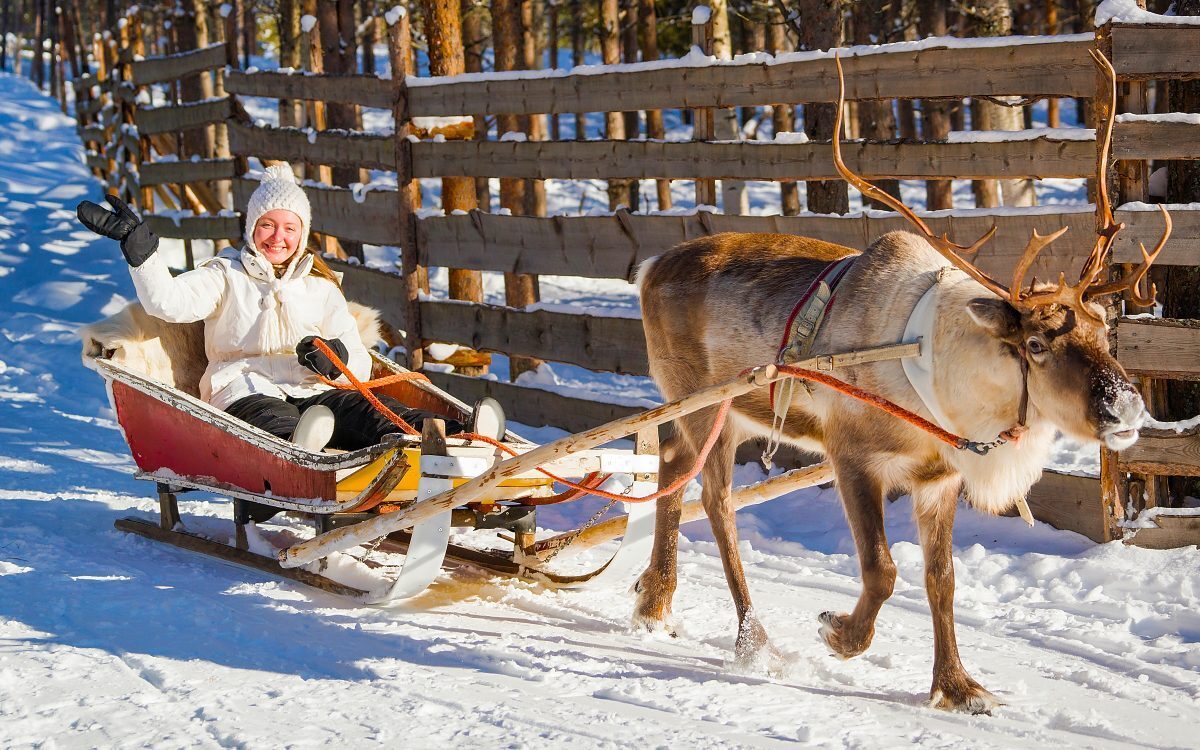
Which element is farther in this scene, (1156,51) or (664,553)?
(1156,51)

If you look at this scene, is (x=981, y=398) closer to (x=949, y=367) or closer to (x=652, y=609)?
(x=949, y=367)

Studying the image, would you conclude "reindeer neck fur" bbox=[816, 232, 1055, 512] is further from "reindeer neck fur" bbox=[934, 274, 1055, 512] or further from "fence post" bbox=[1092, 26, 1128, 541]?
"fence post" bbox=[1092, 26, 1128, 541]

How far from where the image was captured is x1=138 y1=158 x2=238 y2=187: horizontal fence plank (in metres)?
11.6

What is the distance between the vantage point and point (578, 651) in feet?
13.7

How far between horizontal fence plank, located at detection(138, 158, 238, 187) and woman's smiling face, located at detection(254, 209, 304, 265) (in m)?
5.87

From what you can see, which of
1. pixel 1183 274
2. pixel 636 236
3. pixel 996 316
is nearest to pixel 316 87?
pixel 636 236

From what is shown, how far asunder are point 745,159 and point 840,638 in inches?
129

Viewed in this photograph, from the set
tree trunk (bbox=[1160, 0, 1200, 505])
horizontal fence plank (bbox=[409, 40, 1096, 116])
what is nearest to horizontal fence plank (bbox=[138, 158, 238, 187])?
horizontal fence plank (bbox=[409, 40, 1096, 116])

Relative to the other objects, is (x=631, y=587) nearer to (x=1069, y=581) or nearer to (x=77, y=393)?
(x=1069, y=581)

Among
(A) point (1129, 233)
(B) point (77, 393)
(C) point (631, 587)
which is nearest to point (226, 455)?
(C) point (631, 587)

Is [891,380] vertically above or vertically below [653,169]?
below

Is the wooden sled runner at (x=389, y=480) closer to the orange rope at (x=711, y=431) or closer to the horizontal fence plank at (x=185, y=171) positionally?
the orange rope at (x=711, y=431)

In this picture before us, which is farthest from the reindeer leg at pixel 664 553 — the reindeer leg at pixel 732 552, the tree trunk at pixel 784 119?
the tree trunk at pixel 784 119

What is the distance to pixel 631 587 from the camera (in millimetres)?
4762
